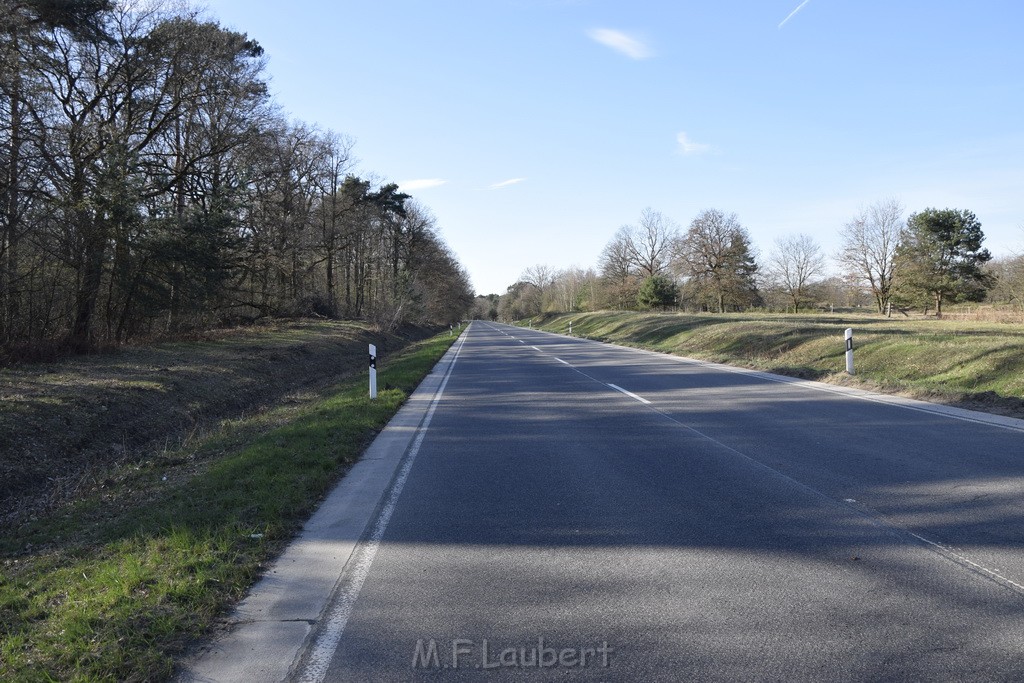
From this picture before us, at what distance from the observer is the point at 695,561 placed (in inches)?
195

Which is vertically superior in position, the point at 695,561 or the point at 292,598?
the point at 695,561

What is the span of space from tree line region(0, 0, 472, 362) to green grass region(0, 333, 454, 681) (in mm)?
10721

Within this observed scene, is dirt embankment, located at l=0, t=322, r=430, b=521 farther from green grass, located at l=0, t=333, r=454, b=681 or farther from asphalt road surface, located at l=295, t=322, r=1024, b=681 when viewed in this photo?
asphalt road surface, located at l=295, t=322, r=1024, b=681

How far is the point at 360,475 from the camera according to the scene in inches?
320

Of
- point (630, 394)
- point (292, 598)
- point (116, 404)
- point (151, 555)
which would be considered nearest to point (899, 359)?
point (630, 394)

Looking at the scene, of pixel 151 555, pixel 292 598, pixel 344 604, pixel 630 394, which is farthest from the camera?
pixel 630 394

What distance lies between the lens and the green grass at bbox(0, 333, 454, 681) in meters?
3.85

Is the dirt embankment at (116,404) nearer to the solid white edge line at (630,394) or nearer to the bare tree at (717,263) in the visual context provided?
the solid white edge line at (630,394)

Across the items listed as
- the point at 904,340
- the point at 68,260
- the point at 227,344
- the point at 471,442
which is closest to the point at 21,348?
the point at 68,260

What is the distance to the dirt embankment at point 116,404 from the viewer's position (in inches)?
400

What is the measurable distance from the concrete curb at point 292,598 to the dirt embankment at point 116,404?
13.9 ft

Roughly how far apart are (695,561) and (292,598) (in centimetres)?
276

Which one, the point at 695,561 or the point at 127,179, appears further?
the point at 127,179

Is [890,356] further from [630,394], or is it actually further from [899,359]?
[630,394]
